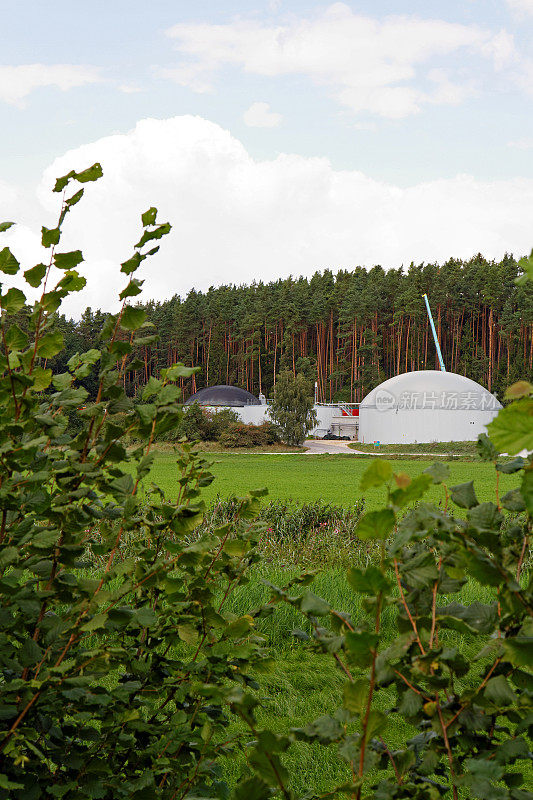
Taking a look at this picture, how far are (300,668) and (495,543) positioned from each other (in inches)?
141

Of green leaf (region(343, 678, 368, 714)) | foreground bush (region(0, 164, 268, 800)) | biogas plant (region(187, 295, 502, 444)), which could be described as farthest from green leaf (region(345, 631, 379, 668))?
biogas plant (region(187, 295, 502, 444))

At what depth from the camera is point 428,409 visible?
37.3m

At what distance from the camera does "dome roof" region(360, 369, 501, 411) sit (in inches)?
1462

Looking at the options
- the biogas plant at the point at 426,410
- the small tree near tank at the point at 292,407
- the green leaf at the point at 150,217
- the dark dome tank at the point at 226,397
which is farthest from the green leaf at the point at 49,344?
the dark dome tank at the point at 226,397

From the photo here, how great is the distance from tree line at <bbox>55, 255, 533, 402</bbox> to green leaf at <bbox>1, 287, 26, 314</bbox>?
52744 mm

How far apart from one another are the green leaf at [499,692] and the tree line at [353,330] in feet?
176

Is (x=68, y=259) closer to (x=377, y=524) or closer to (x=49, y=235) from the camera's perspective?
(x=49, y=235)

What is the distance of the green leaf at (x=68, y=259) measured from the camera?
148 centimetres

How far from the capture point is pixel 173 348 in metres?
66.0

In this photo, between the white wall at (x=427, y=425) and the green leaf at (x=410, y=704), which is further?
the white wall at (x=427, y=425)

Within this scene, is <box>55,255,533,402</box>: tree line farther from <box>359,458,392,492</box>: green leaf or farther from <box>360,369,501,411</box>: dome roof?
<box>359,458,392,492</box>: green leaf

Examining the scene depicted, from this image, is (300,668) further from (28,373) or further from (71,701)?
(28,373)

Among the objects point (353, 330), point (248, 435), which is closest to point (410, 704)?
point (248, 435)

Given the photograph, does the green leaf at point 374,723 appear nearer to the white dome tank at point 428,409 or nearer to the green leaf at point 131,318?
the green leaf at point 131,318
